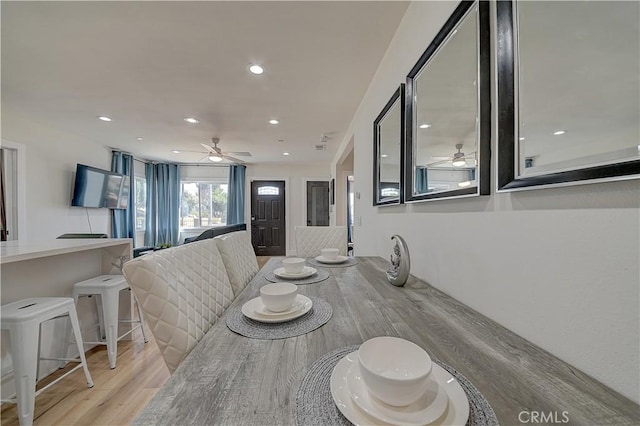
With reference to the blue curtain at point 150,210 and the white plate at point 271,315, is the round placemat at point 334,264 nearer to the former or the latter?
the white plate at point 271,315

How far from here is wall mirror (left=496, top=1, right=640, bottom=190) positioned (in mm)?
464

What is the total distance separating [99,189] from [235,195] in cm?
263

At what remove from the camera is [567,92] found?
22.7 inches

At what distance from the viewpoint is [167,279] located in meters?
0.85

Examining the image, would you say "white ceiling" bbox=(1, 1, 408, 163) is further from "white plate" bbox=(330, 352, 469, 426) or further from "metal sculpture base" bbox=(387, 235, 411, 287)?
"white plate" bbox=(330, 352, 469, 426)

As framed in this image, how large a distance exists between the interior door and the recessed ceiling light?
4468mm

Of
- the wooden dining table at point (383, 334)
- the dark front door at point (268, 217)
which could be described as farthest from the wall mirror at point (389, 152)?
the dark front door at point (268, 217)

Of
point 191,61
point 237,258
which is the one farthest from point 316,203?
point 237,258

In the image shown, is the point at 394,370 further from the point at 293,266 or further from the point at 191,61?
the point at 191,61

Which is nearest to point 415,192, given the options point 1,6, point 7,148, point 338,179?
point 1,6

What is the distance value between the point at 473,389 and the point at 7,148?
17.1ft

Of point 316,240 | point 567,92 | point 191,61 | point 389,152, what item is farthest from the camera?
point 316,240

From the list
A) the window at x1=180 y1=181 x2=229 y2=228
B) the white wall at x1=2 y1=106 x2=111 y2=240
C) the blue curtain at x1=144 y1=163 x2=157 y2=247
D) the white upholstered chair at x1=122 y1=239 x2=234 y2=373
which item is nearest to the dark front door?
the window at x1=180 y1=181 x2=229 y2=228

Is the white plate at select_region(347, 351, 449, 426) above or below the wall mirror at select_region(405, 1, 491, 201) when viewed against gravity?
below
